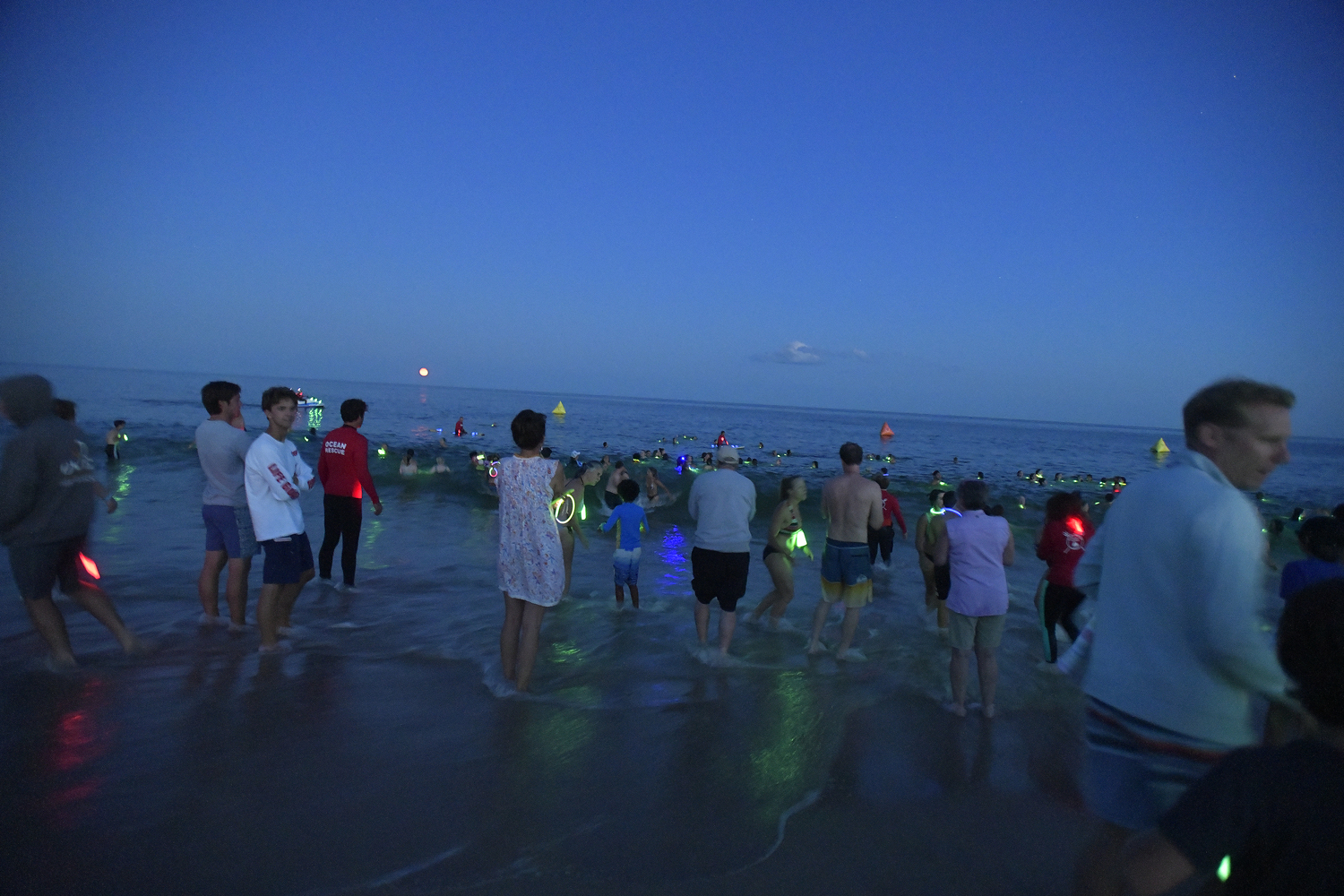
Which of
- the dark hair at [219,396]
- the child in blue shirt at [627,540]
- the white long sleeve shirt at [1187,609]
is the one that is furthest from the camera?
the child in blue shirt at [627,540]

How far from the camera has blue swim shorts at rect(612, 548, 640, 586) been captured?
7.57 m

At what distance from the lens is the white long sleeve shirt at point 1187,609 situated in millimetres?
1807

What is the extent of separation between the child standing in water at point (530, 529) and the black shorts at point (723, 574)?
5.30 feet

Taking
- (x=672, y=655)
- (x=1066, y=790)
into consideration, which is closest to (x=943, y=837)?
(x=1066, y=790)

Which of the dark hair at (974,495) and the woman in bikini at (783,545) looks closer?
the dark hair at (974,495)

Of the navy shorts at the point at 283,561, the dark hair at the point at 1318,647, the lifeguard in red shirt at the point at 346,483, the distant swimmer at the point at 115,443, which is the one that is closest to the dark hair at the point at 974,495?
the dark hair at the point at 1318,647

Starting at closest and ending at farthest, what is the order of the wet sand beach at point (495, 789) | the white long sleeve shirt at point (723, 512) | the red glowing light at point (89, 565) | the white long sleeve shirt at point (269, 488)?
the wet sand beach at point (495, 789), the red glowing light at point (89, 565), the white long sleeve shirt at point (269, 488), the white long sleeve shirt at point (723, 512)

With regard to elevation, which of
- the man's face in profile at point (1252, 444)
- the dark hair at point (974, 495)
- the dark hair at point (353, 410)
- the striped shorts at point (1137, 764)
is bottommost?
the striped shorts at point (1137, 764)

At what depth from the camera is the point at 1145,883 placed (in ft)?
5.03

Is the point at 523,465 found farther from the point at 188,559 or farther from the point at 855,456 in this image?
the point at 188,559

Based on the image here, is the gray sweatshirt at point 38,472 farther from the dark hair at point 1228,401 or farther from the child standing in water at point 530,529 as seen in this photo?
the dark hair at point 1228,401

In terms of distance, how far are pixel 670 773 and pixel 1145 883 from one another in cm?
277

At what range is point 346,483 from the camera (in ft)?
23.6

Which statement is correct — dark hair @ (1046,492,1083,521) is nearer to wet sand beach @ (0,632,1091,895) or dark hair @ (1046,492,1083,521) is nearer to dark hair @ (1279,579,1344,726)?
wet sand beach @ (0,632,1091,895)
